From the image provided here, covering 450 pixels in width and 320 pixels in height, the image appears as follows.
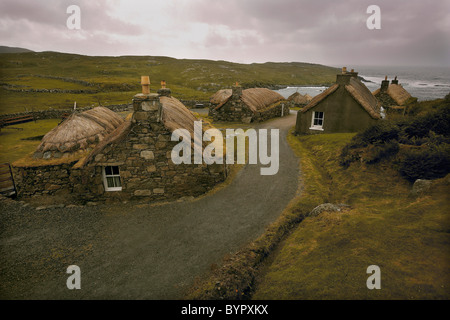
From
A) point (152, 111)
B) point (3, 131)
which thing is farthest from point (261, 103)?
point (3, 131)

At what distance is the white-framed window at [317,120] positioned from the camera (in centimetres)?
2494

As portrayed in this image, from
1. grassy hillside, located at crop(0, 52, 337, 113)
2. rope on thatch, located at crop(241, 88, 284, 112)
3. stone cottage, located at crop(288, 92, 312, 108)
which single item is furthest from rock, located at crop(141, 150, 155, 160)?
stone cottage, located at crop(288, 92, 312, 108)

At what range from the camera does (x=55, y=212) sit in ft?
40.8

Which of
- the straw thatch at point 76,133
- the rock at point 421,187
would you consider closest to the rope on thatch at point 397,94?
the rock at point 421,187

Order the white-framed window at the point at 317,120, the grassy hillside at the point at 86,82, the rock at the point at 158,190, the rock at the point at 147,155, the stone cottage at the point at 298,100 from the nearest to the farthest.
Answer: the rock at the point at 147,155, the rock at the point at 158,190, the white-framed window at the point at 317,120, the stone cottage at the point at 298,100, the grassy hillside at the point at 86,82

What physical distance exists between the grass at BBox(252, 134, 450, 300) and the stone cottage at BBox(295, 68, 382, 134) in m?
12.3

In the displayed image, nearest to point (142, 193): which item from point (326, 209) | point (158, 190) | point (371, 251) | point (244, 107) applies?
point (158, 190)

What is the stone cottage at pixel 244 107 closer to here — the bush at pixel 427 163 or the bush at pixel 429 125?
the bush at pixel 429 125

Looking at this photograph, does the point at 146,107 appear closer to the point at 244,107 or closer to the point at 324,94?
the point at 324,94

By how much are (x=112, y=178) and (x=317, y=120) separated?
69.8 feet

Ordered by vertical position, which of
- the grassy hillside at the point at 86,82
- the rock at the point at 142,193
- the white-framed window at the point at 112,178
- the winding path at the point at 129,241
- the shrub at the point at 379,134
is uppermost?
the grassy hillside at the point at 86,82

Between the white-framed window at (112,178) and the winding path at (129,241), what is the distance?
1172 millimetres

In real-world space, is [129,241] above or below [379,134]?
below

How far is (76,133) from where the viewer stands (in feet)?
48.3
